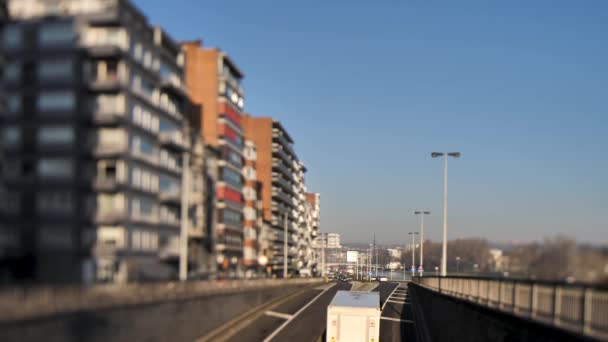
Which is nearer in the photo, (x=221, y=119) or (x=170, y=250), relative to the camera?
(x=170, y=250)

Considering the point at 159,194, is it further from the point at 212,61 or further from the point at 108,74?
the point at 212,61

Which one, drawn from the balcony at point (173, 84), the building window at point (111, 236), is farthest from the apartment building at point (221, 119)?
the building window at point (111, 236)

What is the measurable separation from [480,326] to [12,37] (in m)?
42.6

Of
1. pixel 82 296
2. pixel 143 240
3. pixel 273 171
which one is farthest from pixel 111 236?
pixel 273 171

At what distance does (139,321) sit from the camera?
35.5m

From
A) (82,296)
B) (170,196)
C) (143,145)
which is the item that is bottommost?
(82,296)

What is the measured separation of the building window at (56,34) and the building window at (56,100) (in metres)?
4.28

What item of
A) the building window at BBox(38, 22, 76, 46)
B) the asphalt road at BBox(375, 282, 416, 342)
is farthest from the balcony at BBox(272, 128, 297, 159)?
the building window at BBox(38, 22, 76, 46)

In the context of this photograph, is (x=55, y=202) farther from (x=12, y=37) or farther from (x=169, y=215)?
(x=169, y=215)

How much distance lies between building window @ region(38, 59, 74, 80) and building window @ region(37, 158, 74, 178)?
22.5 feet

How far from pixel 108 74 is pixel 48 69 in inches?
267

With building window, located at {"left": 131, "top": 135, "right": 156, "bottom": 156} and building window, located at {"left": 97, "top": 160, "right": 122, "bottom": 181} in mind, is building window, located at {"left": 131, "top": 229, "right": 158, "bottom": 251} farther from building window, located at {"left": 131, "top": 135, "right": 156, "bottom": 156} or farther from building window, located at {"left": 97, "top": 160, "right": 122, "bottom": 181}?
building window, located at {"left": 131, "top": 135, "right": 156, "bottom": 156}

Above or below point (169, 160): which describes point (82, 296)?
below

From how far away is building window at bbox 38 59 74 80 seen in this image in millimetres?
50062
